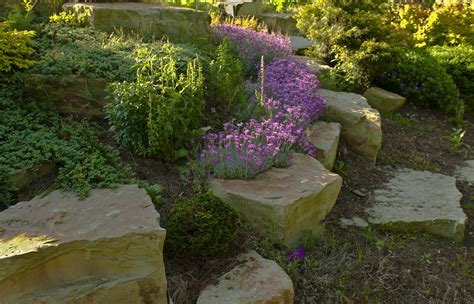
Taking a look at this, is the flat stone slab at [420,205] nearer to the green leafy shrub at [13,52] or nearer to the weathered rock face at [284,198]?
the weathered rock face at [284,198]

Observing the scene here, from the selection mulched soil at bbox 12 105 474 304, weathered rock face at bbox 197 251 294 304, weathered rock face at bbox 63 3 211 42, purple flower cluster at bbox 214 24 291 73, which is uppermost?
weathered rock face at bbox 63 3 211 42

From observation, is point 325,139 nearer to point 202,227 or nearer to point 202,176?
point 202,176

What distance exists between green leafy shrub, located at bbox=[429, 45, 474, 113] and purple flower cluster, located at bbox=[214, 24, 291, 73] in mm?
2858

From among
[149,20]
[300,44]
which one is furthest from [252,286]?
[300,44]

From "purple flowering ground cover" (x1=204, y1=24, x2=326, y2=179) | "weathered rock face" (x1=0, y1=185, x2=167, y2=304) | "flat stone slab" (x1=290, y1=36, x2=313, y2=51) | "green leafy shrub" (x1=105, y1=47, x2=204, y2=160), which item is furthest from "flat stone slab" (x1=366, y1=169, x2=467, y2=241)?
"flat stone slab" (x1=290, y1=36, x2=313, y2=51)

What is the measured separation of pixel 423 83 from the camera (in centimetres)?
785

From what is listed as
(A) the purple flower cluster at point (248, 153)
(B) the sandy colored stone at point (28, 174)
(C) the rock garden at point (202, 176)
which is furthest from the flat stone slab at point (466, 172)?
(B) the sandy colored stone at point (28, 174)

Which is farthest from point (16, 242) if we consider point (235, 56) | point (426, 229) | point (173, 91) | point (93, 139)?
point (235, 56)

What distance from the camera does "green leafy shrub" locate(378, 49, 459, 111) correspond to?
780cm

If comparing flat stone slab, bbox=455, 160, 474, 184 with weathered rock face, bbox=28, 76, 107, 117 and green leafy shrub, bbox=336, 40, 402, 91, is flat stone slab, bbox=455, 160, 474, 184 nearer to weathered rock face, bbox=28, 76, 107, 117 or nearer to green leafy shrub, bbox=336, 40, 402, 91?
green leafy shrub, bbox=336, 40, 402, 91

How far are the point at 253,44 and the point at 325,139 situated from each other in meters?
2.43

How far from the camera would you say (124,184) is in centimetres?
385

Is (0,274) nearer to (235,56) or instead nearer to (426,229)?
(426,229)

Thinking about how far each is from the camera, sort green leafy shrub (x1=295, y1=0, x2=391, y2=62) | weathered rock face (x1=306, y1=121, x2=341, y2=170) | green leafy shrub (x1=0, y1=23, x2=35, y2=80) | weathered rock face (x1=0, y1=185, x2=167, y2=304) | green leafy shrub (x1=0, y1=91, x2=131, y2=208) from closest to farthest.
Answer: weathered rock face (x1=0, y1=185, x2=167, y2=304) < green leafy shrub (x1=0, y1=91, x2=131, y2=208) < green leafy shrub (x1=0, y1=23, x2=35, y2=80) < weathered rock face (x1=306, y1=121, x2=341, y2=170) < green leafy shrub (x1=295, y1=0, x2=391, y2=62)
